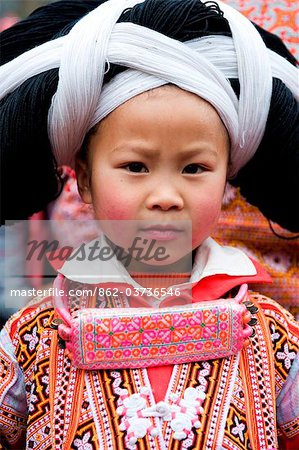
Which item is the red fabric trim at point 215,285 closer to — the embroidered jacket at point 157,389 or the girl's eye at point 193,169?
the embroidered jacket at point 157,389

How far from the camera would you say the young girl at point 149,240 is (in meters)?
1.18

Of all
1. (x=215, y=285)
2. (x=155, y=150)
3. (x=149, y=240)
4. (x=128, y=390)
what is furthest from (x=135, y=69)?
(x=128, y=390)

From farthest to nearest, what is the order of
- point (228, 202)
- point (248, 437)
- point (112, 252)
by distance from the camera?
point (228, 202), point (112, 252), point (248, 437)

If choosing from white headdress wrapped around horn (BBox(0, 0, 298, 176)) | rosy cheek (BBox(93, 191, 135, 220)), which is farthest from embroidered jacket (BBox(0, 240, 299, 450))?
white headdress wrapped around horn (BBox(0, 0, 298, 176))

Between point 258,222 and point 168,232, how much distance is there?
51cm

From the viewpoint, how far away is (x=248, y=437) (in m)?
1.19

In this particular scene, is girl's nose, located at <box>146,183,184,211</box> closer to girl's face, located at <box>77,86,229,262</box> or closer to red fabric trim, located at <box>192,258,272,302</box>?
girl's face, located at <box>77,86,229,262</box>

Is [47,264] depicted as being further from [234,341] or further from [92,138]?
[234,341]

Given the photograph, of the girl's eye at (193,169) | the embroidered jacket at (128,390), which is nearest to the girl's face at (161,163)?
the girl's eye at (193,169)

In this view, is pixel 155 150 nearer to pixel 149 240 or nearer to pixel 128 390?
pixel 149 240

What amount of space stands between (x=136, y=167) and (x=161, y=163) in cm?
5

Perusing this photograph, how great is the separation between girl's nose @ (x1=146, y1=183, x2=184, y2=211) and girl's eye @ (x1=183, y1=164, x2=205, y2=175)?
0.05 meters

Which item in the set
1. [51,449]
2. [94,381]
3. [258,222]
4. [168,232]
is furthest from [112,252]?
[258,222]

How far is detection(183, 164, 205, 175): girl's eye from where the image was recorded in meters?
1.21
